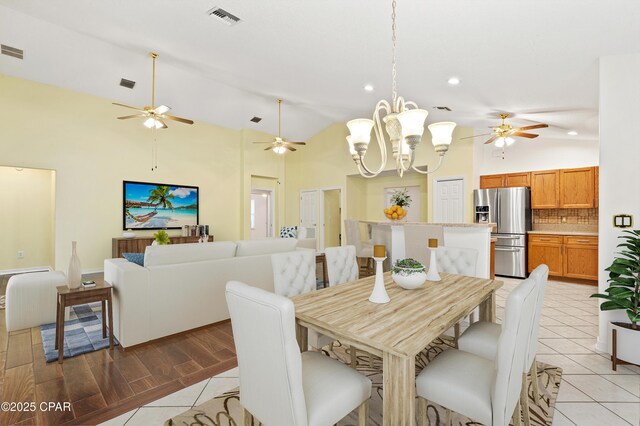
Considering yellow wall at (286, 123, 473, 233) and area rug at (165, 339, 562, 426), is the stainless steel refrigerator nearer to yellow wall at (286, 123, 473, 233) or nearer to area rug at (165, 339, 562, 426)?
yellow wall at (286, 123, 473, 233)

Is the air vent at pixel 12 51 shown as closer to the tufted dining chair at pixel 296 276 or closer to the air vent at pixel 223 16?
the air vent at pixel 223 16

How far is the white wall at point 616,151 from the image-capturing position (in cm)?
261

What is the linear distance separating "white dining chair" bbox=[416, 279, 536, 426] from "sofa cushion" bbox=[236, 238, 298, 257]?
2.54 meters

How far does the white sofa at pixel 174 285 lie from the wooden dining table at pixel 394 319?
168cm

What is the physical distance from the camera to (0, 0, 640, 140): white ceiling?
2.42 meters

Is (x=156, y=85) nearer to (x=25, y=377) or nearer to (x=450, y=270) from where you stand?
(x=25, y=377)

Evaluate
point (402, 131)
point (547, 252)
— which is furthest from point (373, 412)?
point (547, 252)

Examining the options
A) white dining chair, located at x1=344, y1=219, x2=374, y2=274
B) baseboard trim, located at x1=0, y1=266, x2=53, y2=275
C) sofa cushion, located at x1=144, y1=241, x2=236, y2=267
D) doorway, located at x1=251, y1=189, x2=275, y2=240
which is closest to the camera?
sofa cushion, located at x1=144, y1=241, x2=236, y2=267

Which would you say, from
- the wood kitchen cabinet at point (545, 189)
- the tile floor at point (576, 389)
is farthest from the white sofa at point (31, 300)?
the wood kitchen cabinet at point (545, 189)

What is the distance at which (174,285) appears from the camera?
9.93 ft

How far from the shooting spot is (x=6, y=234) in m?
6.09

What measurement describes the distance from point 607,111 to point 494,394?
9.40ft

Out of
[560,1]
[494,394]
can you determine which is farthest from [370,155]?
[494,394]

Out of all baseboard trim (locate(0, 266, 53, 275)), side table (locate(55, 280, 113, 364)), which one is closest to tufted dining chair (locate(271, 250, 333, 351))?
side table (locate(55, 280, 113, 364))
